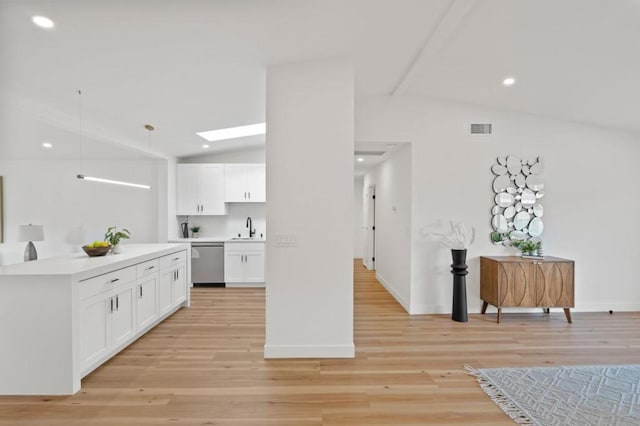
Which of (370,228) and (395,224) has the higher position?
(395,224)

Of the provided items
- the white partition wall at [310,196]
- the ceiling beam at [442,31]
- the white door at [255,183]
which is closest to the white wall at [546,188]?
the ceiling beam at [442,31]

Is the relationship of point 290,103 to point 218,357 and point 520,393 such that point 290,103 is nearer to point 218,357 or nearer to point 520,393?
point 218,357

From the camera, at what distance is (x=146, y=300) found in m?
3.63

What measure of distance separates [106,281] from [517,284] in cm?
452

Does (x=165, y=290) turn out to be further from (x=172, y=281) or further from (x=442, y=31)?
(x=442, y=31)

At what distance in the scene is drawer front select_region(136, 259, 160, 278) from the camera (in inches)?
137

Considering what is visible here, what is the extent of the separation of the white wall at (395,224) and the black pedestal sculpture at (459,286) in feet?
1.93

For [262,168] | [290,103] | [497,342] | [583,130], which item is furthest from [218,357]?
[583,130]

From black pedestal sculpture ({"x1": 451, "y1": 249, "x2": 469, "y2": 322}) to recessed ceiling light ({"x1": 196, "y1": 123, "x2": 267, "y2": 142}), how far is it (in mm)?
3534

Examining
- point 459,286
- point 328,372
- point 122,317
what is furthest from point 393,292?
point 122,317

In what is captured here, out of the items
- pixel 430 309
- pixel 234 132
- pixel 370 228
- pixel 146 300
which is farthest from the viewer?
pixel 370 228

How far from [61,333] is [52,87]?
2296mm

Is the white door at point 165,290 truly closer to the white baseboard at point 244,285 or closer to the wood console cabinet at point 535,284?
the white baseboard at point 244,285

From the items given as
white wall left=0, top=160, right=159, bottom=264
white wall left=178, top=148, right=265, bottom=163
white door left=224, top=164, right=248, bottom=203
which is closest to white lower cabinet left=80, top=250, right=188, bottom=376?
white door left=224, top=164, right=248, bottom=203
